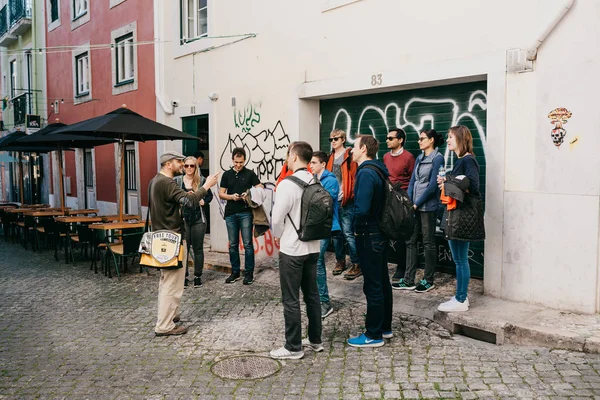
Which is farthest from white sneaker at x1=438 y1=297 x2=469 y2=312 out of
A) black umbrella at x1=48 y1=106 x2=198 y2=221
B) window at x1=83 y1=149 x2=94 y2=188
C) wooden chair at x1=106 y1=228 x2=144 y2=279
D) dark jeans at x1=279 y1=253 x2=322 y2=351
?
window at x1=83 y1=149 x2=94 y2=188

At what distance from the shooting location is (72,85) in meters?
17.6

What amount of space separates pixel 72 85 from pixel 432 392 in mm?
16343

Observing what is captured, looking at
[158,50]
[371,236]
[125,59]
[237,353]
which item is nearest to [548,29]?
[371,236]

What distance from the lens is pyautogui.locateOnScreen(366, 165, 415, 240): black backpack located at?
5.00 m

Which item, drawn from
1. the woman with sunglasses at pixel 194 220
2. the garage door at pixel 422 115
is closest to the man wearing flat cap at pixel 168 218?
the woman with sunglasses at pixel 194 220

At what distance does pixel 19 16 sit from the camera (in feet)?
69.3

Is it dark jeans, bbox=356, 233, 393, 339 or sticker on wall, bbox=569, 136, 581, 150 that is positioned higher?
sticker on wall, bbox=569, 136, 581, 150

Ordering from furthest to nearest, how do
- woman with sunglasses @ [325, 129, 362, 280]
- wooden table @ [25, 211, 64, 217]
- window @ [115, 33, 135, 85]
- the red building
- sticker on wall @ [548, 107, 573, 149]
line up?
window @ [115, 33, 135, 85] → the red building → wooden table @ [25, 211, 64, 217] → woman with sunglasses @ [325, 129, 362, 280] → sticker on wall @ [548, 107, 573, 149]

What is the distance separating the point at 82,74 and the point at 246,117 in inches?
373

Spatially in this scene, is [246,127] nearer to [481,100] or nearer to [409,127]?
[409,127]

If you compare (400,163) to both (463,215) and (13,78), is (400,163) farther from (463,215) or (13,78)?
(13,78)

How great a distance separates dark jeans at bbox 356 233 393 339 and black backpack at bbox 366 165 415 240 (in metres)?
0.12

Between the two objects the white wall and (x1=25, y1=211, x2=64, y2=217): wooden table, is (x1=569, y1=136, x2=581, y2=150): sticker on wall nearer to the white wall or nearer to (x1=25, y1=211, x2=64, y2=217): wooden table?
the white wall

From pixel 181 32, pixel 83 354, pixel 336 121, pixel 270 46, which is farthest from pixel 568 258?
pixel 181 32
